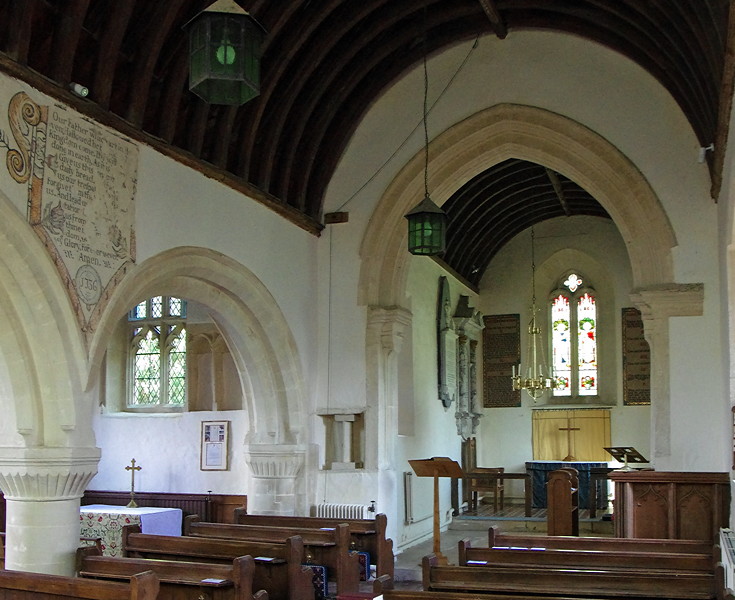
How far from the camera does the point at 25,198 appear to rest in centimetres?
532

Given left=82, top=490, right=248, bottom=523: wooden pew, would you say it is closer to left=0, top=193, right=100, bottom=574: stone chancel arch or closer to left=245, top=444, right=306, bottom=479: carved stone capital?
left=245, top=444, right=306, bottom=479: carved stone capital

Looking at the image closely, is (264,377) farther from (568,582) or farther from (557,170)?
(568,582)

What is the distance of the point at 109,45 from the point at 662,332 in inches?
202

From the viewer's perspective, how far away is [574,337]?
48.1ft

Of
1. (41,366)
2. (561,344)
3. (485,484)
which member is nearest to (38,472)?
(41,366)

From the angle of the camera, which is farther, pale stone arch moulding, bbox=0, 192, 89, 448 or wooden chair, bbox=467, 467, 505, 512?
wooden chair, bbox=467, 467, 505, 512

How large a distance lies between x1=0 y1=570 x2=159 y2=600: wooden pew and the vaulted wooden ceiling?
2944 mm

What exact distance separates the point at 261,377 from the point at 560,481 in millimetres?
3234

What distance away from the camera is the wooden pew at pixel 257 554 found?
4.95 m

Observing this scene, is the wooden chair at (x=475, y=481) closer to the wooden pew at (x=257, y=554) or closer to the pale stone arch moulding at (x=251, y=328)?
the pale stone arch moulding at (x=251, y=328)

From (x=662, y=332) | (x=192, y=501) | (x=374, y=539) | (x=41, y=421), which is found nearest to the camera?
(x=41, y=421)

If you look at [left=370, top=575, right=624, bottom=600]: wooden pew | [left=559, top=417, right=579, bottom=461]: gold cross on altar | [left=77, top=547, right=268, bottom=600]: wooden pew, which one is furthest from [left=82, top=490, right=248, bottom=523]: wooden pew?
[left=559, top=417, right=579, bottom=461]: gold cross on altar

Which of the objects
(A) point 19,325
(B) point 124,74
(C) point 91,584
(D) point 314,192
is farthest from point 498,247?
(C) point 91,584

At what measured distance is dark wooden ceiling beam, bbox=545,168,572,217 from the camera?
11.6m
